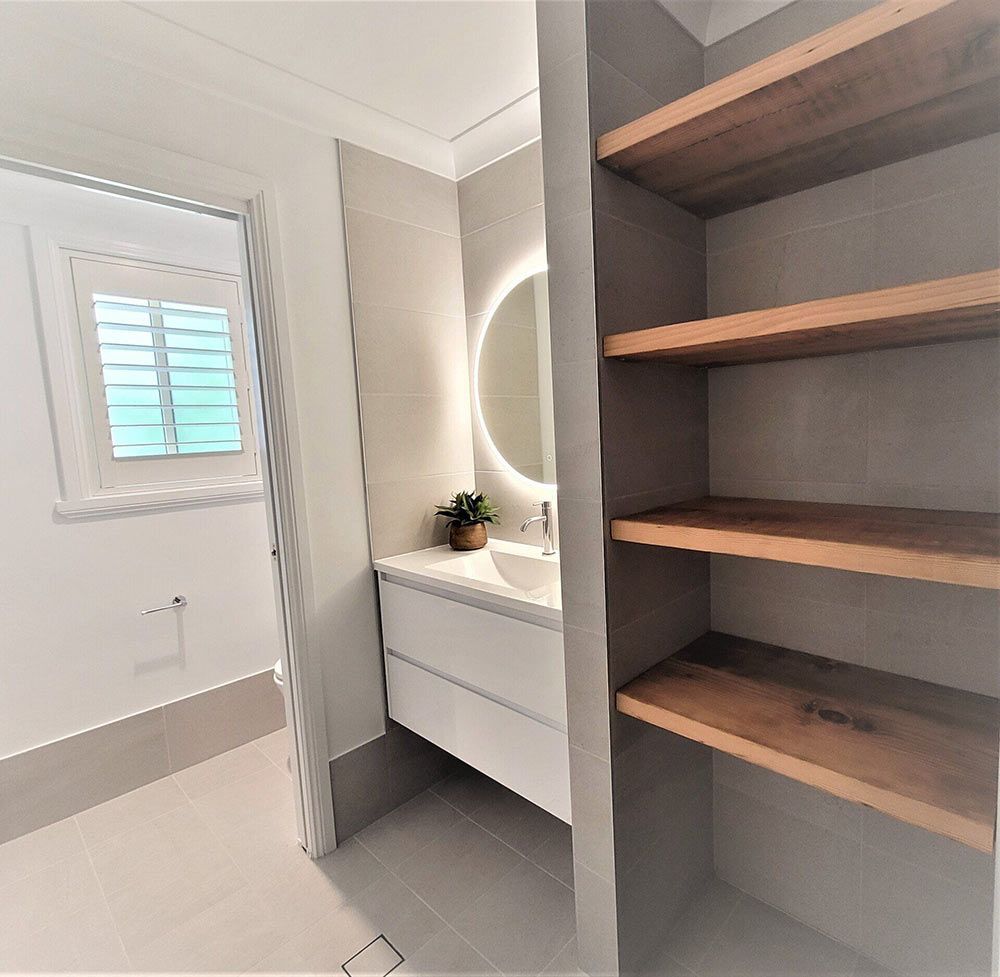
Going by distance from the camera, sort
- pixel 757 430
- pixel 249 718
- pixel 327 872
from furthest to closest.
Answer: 1. pixel 249 718
2. pixel 327 872
3. pixel 757 430

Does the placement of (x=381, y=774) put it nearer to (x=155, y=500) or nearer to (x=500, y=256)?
(x=155, y=500)

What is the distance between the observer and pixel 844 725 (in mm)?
1024

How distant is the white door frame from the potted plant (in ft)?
1.67

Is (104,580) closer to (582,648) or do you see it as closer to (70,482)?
(70,482)

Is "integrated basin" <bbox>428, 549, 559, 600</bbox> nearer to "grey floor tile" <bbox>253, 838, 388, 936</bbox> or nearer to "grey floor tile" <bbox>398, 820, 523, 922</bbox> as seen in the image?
"grey floor tile" <bbox>398, 820, 523, 922</bbox>

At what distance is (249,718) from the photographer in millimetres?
2488

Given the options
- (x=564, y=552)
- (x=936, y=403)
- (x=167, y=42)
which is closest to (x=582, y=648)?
(x=564, y=552)

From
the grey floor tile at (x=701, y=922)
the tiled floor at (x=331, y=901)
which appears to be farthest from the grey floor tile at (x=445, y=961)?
the grey floor tile at (x=701, y=922)

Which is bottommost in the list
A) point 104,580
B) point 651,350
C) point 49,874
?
point 49,874

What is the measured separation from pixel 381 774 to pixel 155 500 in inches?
53.6

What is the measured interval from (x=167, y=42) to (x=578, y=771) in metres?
1.95

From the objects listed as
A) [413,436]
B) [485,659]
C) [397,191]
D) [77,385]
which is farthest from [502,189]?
A: [77,385]

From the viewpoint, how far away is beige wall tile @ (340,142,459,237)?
176 cm

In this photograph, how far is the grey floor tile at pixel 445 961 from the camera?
1.36 metres
